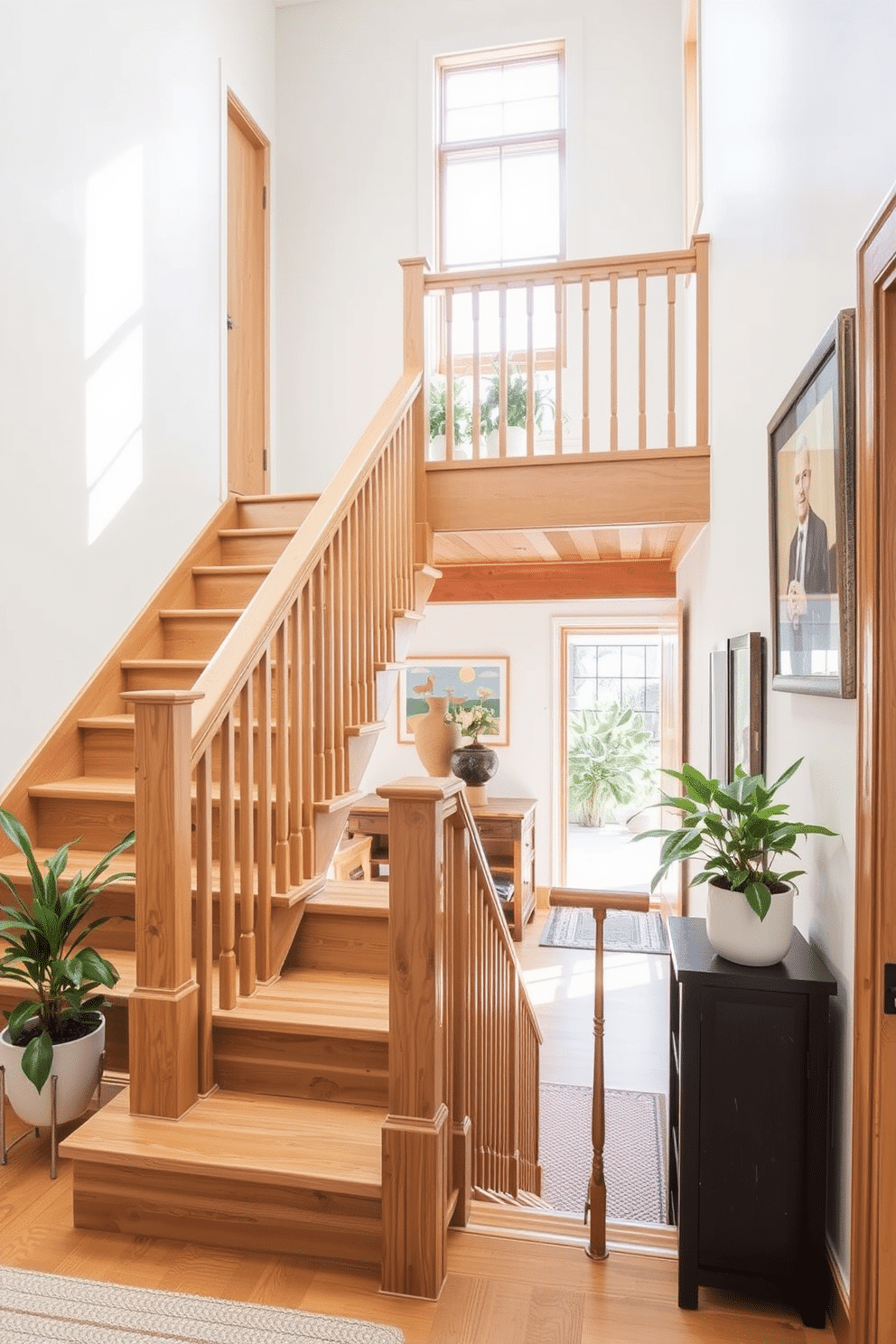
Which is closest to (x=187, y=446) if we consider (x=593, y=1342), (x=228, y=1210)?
(x=228, y=1210)

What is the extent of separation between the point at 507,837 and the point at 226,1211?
13.8 ft

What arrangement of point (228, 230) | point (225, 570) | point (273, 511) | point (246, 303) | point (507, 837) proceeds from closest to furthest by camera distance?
point (225, 570), point (273, 511), point (228, 230), point (246, 303), point (507, 837)

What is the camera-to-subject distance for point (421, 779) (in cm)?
187

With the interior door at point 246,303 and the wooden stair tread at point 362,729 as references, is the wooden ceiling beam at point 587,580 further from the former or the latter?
the wooden stair tread at point 362,729

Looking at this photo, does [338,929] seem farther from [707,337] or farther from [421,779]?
[707,337]

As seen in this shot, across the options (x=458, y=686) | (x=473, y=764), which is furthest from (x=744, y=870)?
(x=458, y=686)

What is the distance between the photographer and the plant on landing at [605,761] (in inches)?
269

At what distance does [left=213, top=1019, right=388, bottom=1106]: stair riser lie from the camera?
2121 millimetres

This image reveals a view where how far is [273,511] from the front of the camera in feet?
15.0

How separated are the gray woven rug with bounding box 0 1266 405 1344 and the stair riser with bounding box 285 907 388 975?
934 millimetres

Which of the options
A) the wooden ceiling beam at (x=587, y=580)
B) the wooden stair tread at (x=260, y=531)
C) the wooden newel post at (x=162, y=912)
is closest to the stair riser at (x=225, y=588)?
the wooden stair tread at (x=260, y=531)

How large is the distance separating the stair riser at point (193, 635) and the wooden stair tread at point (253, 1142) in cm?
201

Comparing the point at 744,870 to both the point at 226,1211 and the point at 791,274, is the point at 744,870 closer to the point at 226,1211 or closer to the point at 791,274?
the point at 226,1211

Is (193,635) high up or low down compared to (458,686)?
up
